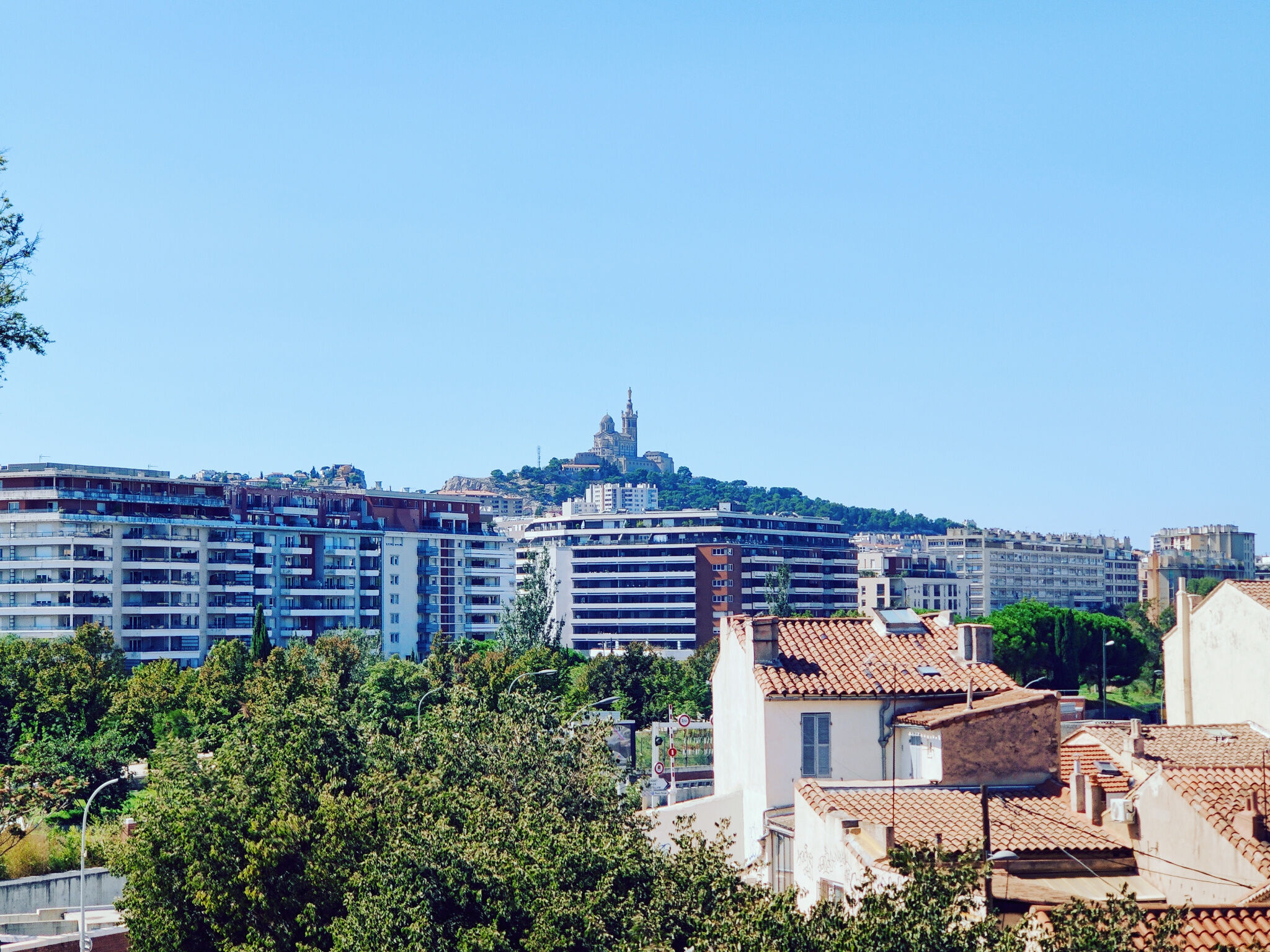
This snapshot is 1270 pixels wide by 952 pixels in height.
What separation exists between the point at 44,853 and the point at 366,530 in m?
102

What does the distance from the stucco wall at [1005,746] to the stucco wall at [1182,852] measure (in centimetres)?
632

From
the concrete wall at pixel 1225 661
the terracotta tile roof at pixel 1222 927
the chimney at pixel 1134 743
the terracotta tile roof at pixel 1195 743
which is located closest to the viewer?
the terracotta tile roof at pixel 1222 927

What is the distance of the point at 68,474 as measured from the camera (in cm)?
12712

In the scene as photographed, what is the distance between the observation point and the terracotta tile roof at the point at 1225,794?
24094 millimetres

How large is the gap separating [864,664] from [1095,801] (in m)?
10.9

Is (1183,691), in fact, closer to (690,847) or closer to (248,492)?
(690,847)

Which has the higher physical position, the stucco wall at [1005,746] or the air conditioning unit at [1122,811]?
the stucco wall at [1005,746]

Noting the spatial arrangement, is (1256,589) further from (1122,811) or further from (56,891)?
(56,891)

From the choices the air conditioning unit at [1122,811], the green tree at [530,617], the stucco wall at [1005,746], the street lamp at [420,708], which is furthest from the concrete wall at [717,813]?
the green tree at [530,617]

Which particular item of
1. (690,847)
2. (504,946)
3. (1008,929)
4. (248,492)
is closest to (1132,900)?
(1008,929)

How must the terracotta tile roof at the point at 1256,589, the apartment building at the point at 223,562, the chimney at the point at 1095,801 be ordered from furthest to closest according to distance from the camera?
the apartment building at the point at 223,562, the terracotta tile roof at the point at 1256,589, the chimney at the point at 1095,801

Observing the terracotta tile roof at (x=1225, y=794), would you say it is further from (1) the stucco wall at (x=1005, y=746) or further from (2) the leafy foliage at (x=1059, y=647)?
(2) the leafy foliage at (x=1059, y=647)

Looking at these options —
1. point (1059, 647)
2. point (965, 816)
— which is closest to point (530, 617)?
point (1059, 647)

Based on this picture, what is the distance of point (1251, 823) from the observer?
24531 millimetres
